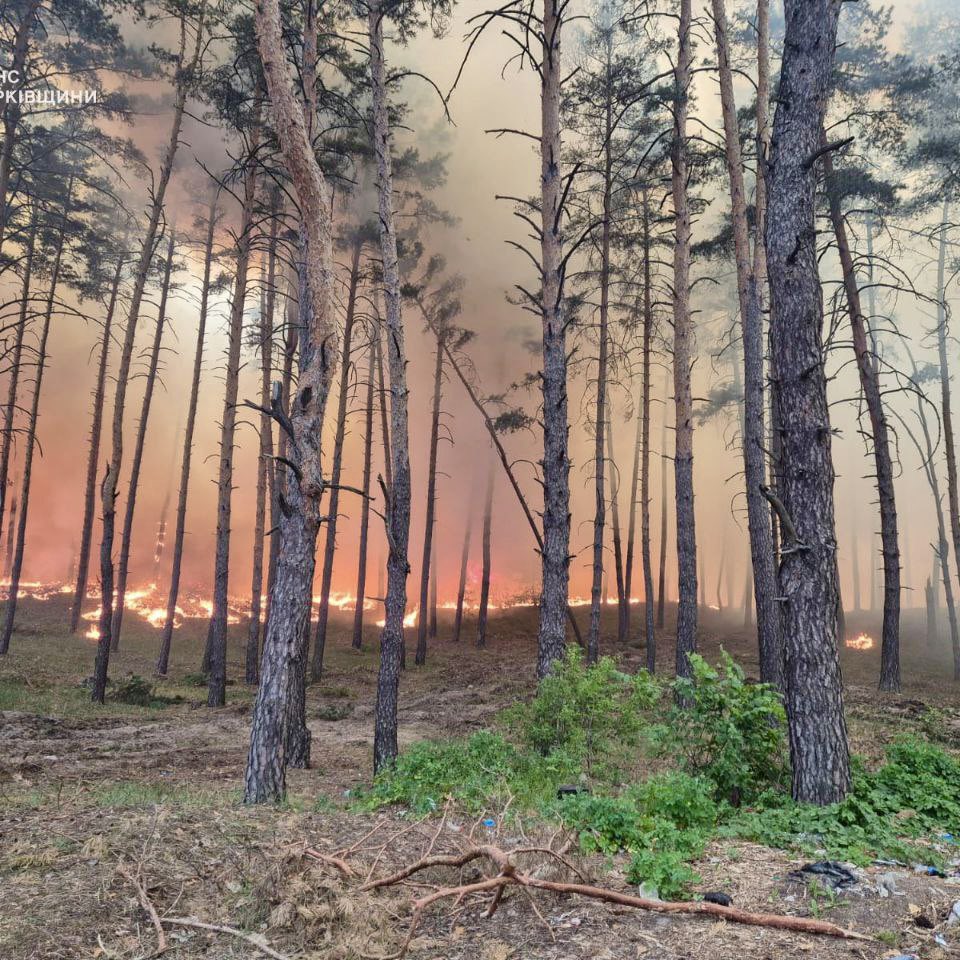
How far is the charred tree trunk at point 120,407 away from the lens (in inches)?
568

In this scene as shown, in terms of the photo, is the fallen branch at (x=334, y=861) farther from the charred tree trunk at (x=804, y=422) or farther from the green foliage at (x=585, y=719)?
the green foliage at (x=585, y=719)

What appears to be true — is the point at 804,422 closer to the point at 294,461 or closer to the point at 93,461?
the point at 294,461

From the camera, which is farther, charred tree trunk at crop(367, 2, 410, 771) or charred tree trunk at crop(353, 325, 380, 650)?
charred tree trunk at crop(353, 325, 380, 650)

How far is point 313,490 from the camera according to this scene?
Answer: 7.39 m

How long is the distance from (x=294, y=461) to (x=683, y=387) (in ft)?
28.5

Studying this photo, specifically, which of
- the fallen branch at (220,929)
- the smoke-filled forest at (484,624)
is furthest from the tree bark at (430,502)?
the fallen branch at (220,929)

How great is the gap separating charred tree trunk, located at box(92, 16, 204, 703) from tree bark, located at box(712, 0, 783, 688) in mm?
12496

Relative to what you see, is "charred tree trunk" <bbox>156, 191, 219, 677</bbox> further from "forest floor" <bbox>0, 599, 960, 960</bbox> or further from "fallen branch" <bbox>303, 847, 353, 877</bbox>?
"fallen branch" <bbox>303, 847, 353, 877</bbox>

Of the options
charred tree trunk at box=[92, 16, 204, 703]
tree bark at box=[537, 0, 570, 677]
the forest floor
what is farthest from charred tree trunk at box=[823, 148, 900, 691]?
charred tree trunk at box=[92, 16, 204, 703]

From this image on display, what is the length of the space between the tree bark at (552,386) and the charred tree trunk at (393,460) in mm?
2276

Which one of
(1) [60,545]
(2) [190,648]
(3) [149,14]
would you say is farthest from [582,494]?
(1) [60,545]

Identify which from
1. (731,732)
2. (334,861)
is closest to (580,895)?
(334,861)

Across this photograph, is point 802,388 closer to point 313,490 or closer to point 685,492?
point 313,490

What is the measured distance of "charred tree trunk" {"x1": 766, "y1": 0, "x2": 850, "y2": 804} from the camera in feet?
18.8
